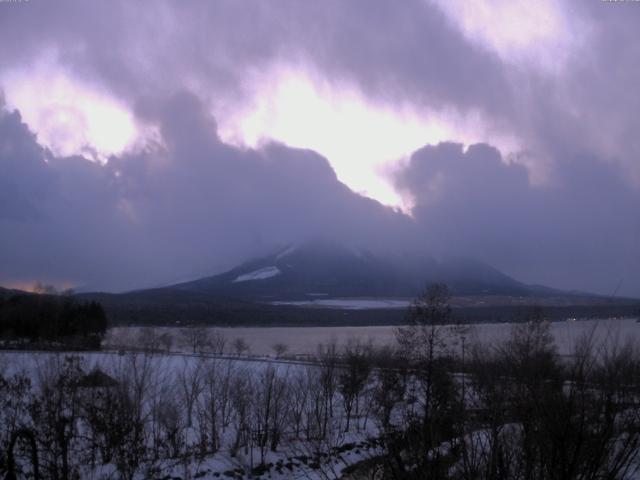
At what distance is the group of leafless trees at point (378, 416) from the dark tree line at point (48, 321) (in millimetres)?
12933

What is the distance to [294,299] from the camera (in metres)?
177

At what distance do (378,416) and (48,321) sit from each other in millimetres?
50409

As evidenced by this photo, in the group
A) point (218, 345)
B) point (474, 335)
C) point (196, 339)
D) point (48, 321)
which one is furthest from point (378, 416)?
point (196, 339)

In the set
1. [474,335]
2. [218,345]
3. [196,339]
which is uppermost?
[474,335]

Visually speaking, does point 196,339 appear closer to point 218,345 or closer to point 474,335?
point 218,345

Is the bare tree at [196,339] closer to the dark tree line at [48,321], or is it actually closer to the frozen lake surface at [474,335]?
the frozen lake surface at [474,335]

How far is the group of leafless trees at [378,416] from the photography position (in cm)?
473

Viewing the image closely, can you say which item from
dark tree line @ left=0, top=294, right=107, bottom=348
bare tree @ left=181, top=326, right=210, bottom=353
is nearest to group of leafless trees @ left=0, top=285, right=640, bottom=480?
dark tree line @ left=0, top=294, right=107, bottom=348

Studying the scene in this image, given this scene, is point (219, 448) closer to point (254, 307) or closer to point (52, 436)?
point (52, 436)

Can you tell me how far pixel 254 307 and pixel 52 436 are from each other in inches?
4773

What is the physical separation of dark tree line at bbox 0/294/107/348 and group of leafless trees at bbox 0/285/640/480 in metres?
12.9

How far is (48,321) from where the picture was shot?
50.3 metres

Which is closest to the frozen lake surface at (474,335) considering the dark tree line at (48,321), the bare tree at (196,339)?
the bare tree at (196,339)

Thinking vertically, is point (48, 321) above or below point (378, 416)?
below
